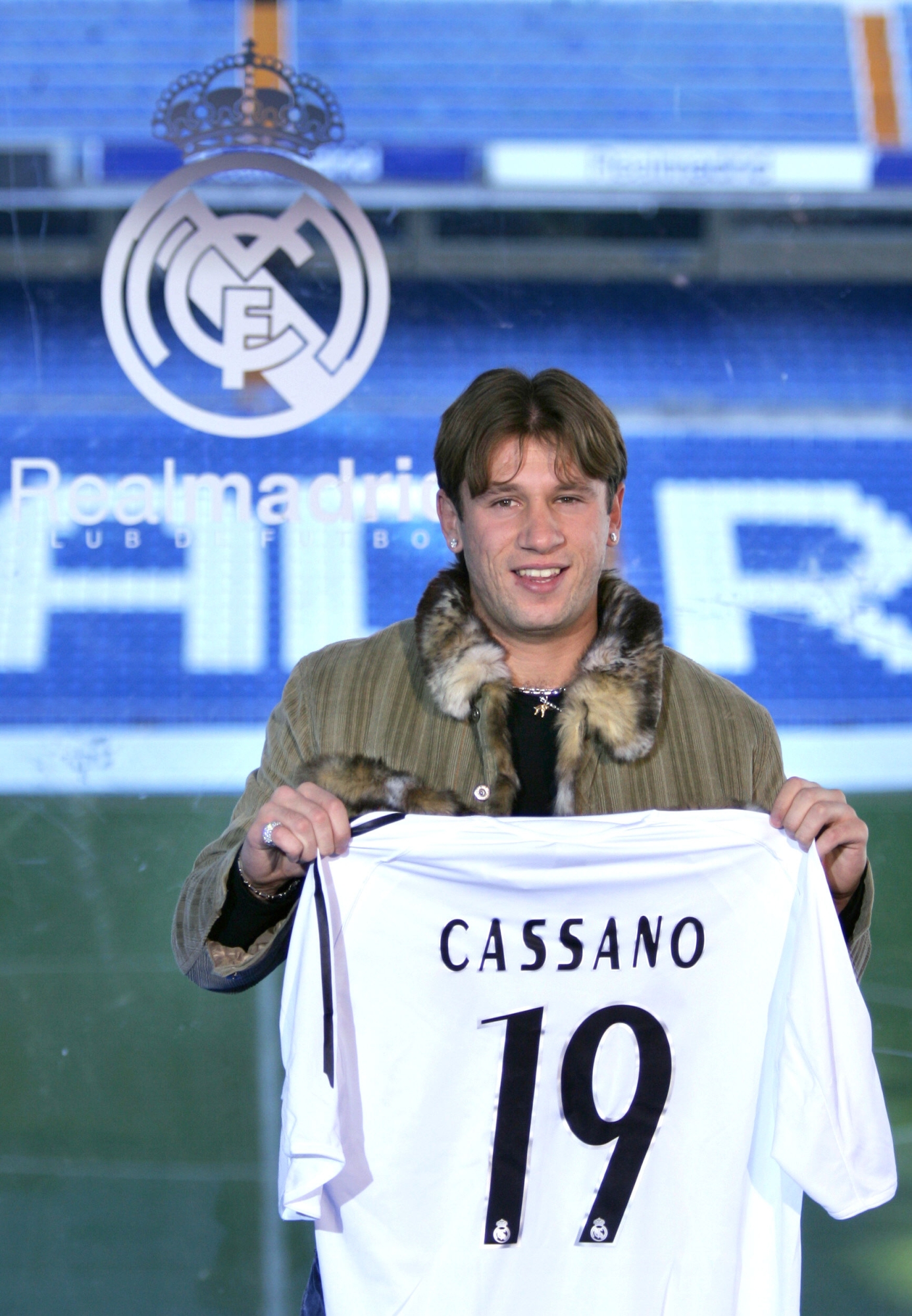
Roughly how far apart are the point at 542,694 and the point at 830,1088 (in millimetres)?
523

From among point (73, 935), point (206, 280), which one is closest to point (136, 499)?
point (206, 280)

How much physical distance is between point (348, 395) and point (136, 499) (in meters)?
0.43

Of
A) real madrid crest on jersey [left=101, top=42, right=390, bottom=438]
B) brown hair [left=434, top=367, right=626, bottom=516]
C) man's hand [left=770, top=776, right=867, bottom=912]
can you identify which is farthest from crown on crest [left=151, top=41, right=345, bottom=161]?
man's hand [left=770, top=776, right=867, bottom=912]

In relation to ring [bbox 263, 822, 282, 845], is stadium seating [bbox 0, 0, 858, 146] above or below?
above

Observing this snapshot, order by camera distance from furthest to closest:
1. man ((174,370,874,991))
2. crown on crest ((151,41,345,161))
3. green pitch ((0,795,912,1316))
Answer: crown on crest ((151,41,345,161)) → green pitch ((0,795,912,1316)) → man ((174,370,874,991))

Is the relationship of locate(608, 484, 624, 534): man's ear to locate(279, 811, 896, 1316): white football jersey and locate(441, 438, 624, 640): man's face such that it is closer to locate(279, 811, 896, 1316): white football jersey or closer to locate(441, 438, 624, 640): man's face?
locate(441, 438, 624, 640): man's face

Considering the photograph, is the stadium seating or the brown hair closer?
the brown hair

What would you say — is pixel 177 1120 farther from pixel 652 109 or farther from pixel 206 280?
pixel 652 109

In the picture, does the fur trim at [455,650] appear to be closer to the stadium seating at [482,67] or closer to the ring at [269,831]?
the ring at [269,831]

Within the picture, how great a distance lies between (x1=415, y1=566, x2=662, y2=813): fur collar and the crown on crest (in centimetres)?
126

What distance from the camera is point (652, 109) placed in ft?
8.00

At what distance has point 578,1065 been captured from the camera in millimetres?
1385

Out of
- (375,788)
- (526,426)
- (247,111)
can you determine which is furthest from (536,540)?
(247,111)

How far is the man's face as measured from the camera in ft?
4.65
